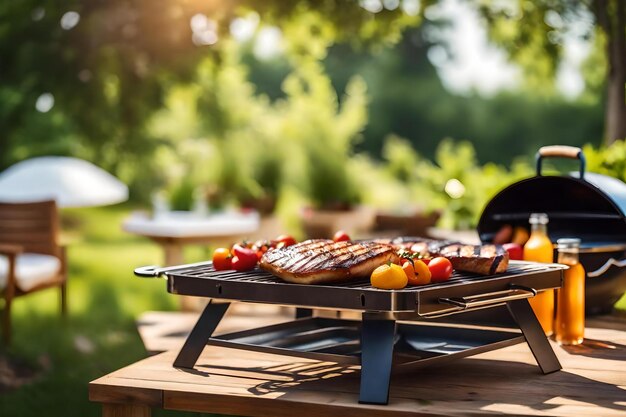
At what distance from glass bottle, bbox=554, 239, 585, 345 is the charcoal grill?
29 cm

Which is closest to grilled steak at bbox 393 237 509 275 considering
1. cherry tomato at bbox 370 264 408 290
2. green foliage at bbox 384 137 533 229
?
cherry tomato at bbox 370 264 408 290

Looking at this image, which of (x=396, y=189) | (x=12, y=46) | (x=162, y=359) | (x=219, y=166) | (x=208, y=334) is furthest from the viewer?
(x=396, y=189)

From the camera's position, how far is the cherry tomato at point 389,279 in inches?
96.7

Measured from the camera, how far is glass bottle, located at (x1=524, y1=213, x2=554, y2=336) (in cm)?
342

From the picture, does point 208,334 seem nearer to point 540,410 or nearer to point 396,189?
point 540,410

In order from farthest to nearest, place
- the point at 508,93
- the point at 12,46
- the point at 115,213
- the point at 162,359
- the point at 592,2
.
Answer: the point at 508,93 → the point at 115,213 → the point at 12,46 → the point at 592,2 → the point at 162,359

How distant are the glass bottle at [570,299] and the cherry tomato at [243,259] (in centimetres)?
107

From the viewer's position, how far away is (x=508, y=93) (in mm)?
20859

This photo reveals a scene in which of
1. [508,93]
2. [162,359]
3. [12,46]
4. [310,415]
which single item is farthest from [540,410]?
[508,93]

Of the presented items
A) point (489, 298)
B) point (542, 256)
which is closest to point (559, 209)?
point (542, 256)

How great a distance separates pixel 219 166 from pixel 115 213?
309 inches

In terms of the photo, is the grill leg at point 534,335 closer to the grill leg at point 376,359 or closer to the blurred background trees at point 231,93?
the grill leg at point 376,359

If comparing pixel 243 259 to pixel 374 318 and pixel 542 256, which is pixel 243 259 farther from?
pixel 542 256

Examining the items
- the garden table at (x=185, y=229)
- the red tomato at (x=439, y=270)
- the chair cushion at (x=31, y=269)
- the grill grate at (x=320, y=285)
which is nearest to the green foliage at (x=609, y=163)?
the grill grate at (x=320, y=285)
